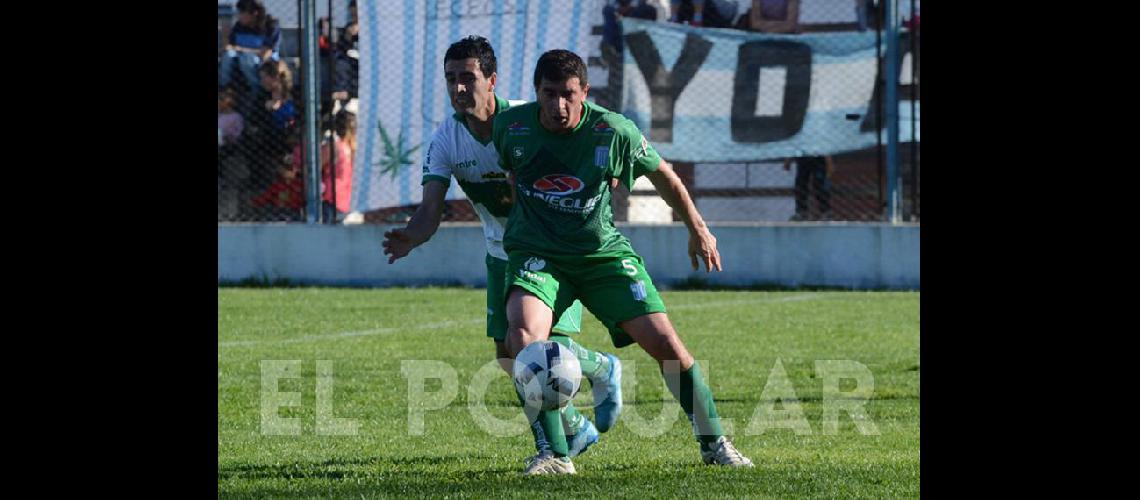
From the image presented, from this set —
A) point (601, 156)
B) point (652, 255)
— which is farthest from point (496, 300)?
point (652, 255)

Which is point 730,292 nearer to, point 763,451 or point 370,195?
point 370,195

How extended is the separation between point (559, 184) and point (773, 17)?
9.75 m

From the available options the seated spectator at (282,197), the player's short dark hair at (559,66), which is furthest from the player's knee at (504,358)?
the seated spectator at (282,197)

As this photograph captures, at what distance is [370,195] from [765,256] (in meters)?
4.07

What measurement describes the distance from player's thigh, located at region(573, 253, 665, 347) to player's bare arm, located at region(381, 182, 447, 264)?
690 millimetres

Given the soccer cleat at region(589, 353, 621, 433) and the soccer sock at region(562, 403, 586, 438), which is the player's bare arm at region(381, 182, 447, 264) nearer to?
the soccer sock at region(562, 403, 586, 438)

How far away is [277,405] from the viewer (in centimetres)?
895

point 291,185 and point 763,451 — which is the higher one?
point 291,185

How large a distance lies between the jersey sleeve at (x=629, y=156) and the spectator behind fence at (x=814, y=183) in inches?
376

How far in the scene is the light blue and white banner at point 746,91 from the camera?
16.2m

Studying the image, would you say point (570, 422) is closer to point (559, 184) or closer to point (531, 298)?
point (531, 298)

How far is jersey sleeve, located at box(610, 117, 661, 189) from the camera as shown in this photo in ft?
22.4
